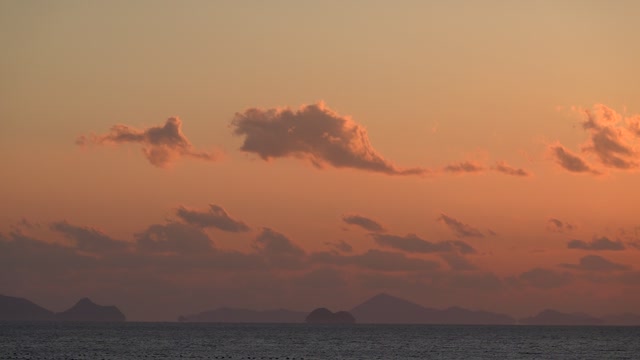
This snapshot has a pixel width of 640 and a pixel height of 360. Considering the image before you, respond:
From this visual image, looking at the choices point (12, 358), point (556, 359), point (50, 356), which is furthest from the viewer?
point (556, 359)

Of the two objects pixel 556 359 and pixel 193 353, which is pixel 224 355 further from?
pixel 556 359

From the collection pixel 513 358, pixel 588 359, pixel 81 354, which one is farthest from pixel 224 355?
pixel 588 359

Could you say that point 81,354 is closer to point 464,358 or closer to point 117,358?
point 117,358

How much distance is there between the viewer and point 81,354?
183000mm

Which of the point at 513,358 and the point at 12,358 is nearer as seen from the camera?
the point at 12,358

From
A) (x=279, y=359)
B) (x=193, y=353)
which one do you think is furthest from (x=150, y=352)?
(x=279, y=359)

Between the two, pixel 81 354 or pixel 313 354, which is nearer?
pixel 81 354

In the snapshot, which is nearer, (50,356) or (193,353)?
(50,356)

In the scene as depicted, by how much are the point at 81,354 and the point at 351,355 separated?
162 feet

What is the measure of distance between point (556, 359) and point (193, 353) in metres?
66.3

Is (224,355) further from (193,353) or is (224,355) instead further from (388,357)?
(388,357)

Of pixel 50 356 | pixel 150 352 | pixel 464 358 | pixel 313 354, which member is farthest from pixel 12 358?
pixel 464 358

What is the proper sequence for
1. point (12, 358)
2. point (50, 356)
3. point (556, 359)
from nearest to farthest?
point (12, 358) → point (50, 356) → point (556, 359)

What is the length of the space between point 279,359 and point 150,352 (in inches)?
1374
